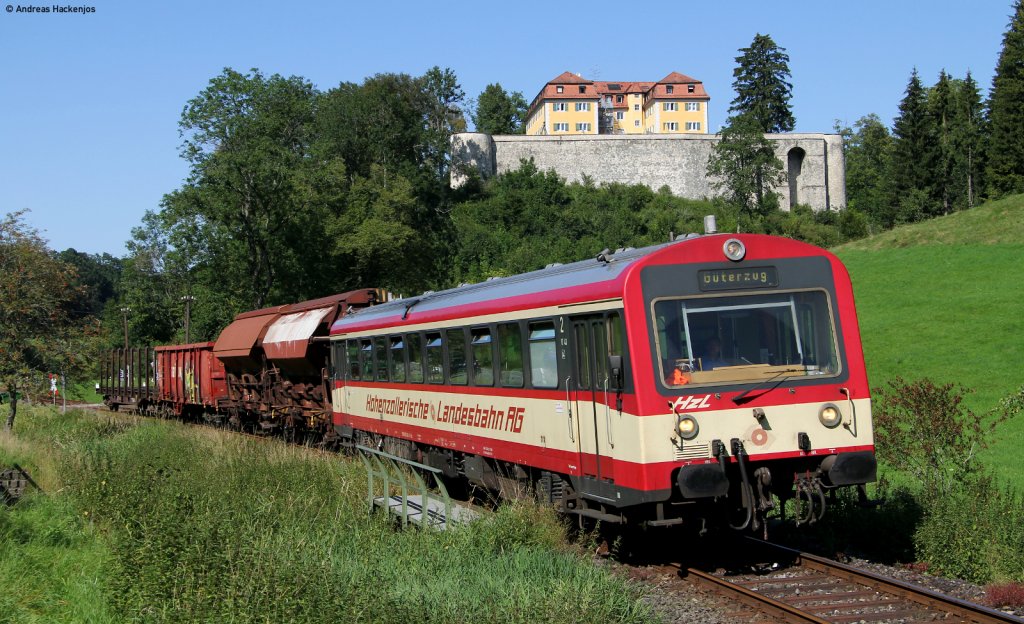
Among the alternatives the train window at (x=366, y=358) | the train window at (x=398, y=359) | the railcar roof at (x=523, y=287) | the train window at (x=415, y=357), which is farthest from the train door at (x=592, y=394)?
the train window at (x=366, y=358)

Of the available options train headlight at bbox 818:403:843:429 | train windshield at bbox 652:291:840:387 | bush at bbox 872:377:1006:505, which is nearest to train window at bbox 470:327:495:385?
train windshield at bbox 652:291:840:387

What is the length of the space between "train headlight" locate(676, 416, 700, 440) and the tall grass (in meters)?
1.45

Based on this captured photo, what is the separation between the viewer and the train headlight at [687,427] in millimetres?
9336

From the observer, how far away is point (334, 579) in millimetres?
7734

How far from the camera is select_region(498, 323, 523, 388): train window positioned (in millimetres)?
12023

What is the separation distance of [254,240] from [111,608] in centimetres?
4284

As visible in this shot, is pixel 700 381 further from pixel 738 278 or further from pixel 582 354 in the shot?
pixel 582 354

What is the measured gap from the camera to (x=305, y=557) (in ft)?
28.0

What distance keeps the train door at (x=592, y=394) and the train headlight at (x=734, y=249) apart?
52.9 inches

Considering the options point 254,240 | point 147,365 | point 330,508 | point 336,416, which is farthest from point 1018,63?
point 330,508

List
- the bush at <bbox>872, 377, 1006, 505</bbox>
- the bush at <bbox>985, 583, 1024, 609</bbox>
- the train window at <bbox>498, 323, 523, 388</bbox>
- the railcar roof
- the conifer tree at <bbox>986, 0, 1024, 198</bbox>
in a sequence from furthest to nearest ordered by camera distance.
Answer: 1. the conifer tree at <bbox>986, 0, 1024, 198</bbox>
2. the bush at <bbox>872, 377, 1006, 505</bbox>
3. the train window at <bbox>498, 323, 523, 388</bbox>
4. the railcar roof
5. the bush at <bbox>985, 583, 1024, 609</bbox>

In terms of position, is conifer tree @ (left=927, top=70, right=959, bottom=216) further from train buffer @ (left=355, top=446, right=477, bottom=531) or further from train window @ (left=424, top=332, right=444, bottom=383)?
train buffer @ (left=355, top=446, right=477, bottom=531)

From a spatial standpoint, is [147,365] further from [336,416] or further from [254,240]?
[336,416]

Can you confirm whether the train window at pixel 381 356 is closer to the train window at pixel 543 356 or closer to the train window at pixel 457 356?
the train window at pixel 457 356
